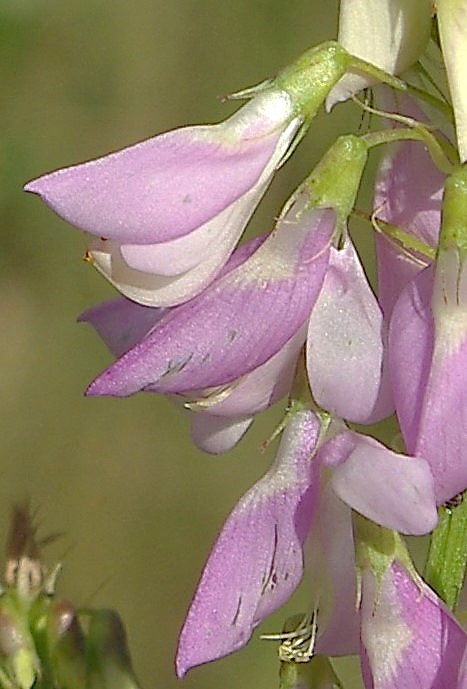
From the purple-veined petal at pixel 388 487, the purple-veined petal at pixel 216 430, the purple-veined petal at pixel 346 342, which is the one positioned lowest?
the purple-veined petal at pixel 216 430

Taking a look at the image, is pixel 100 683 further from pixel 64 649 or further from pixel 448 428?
pixel 448 428

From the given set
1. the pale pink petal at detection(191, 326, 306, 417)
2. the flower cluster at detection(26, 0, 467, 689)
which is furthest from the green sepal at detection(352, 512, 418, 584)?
the pale pink petal at detection(191, 326, 306, 417)

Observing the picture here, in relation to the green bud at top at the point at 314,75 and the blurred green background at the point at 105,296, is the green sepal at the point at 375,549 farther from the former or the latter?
the blurred green background at the point at 105,296

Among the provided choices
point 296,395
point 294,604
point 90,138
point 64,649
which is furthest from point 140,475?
point 296,395

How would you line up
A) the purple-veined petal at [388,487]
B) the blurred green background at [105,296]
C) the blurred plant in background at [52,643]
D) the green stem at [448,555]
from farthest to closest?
the blurred green background at [105,296], the blurred plant in background at [52,643], the green stem at [448,555], the purple-veined petal at [388,487]

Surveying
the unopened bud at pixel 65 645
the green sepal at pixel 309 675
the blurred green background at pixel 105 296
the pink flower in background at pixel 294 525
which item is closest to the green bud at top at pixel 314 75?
the pink flower in background at pixel 294 525

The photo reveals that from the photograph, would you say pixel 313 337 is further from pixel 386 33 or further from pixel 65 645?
pixel 65 645
